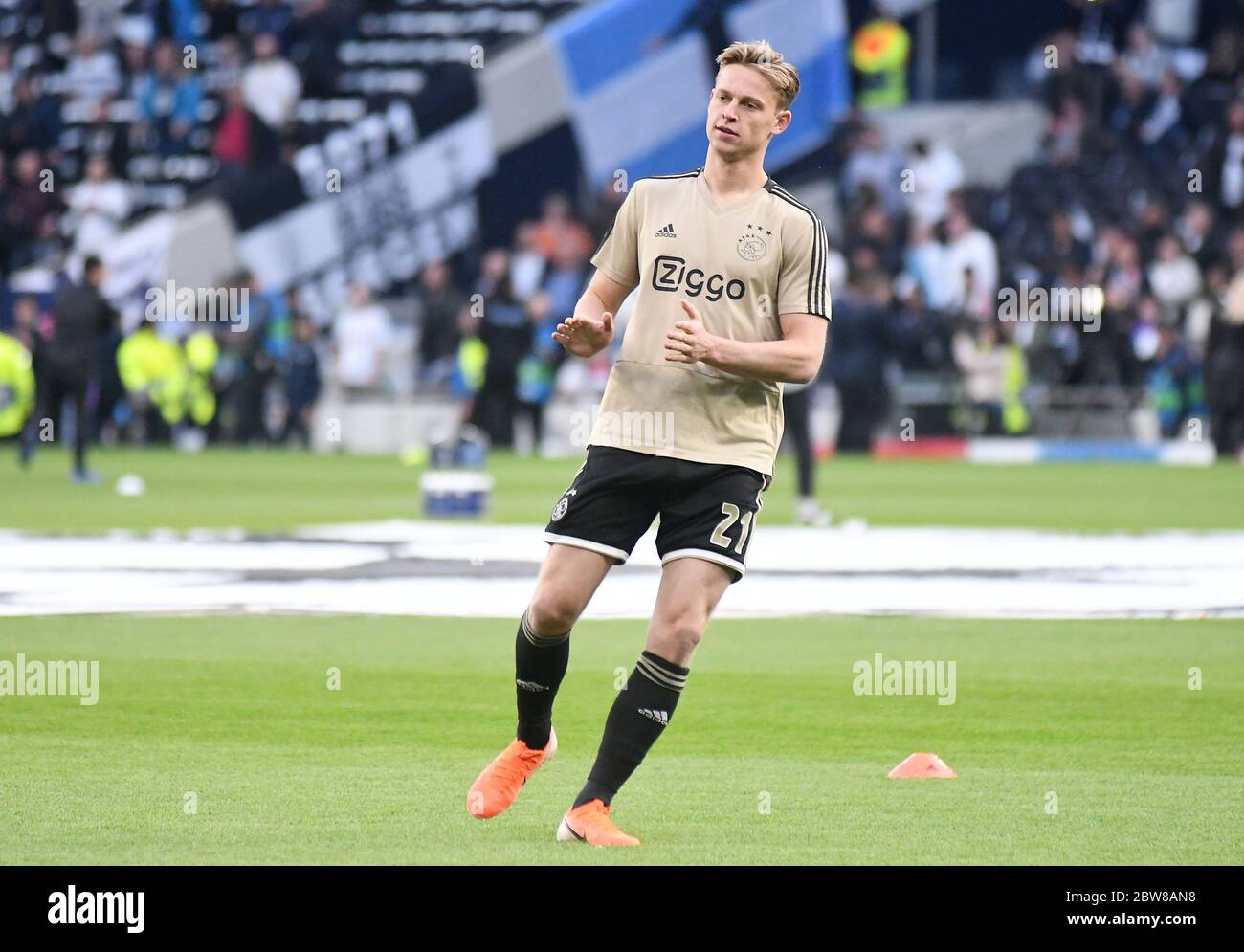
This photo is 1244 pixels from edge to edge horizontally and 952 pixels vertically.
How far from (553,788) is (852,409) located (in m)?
25.3

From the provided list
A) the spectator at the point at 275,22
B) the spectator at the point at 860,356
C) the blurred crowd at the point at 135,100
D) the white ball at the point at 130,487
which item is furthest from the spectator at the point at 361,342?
the white ball at the point at 130,487

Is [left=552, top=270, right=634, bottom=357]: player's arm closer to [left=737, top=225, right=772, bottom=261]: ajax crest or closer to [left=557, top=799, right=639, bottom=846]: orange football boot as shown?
[left=737, top=225, right=772, bottom=261]: ajax crest

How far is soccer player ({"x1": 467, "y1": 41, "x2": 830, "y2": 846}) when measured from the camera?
7062mm

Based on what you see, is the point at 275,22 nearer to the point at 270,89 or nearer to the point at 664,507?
the point at 270,89

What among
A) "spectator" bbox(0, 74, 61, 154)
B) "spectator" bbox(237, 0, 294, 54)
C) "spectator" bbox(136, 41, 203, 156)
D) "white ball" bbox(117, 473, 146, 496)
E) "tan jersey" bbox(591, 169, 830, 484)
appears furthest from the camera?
"spectator" bbox(237, 0, 294, 54)

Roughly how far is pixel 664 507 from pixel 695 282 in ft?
2.26

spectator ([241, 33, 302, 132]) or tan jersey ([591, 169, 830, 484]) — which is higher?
spectator ([241, 33, 302, 132])

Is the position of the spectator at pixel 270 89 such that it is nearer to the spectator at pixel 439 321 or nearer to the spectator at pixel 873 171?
the spectator at pixel 439 321

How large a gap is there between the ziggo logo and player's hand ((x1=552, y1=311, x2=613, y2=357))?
210 mm

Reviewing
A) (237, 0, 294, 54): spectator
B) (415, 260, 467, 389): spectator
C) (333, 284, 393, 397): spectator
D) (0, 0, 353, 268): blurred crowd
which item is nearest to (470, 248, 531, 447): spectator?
(415, 260, 467, 389): spectator

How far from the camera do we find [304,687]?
1020 cm

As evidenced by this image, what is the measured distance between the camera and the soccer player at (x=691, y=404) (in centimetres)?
706

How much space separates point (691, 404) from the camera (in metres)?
7.15

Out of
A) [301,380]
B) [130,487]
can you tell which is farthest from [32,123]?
[130,487]
